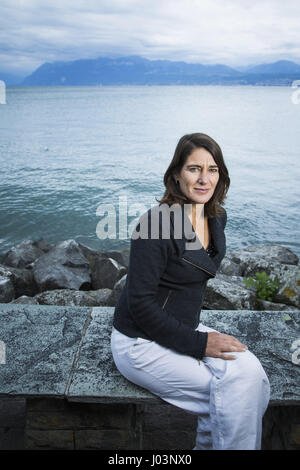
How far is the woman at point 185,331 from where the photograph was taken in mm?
2102

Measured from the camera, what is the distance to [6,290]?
17.9 ft

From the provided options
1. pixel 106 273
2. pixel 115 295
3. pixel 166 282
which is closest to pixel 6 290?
pixel 106 273

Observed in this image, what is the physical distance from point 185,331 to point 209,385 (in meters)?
0.30

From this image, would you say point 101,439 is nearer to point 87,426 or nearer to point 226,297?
point 87,426

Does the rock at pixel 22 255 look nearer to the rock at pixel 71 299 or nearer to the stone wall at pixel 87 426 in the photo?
the rock at pixel 71 299

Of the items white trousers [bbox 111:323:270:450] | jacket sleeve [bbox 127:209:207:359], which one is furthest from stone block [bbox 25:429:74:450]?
jacket sleeve [bbox 127:209:207:359]

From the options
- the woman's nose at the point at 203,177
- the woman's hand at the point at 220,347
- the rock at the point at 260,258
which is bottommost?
the rock at the point at 260,258

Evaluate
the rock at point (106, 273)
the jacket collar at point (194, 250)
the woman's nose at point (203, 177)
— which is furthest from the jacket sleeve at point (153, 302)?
the rock at point (106, 273)

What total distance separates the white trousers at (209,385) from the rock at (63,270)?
372 cm

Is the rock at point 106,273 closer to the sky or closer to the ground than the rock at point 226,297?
closer to the ground

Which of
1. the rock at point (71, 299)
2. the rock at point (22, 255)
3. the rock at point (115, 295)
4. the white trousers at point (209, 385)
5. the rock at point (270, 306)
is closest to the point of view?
the white trousers at point (209, 385)

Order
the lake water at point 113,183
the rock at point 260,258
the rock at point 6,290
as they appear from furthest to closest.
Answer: the lake water at point 113,183
the rock at point 260,258
the rock at point 6,290

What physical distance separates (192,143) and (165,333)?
3.48 feet

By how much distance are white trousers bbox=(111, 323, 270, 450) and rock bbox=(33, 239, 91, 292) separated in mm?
3719
